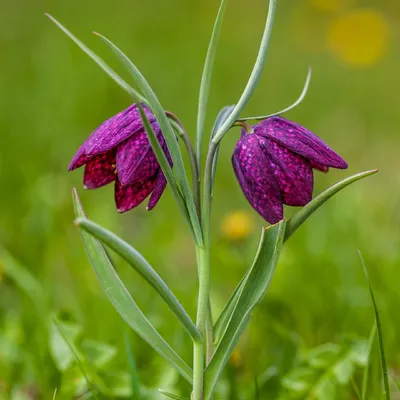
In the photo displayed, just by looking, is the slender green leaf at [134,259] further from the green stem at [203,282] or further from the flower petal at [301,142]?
the flower petal at [301,142]

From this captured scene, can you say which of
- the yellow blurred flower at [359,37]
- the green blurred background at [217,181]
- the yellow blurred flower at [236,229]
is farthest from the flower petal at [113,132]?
the yellow blurred flower at [359,37]

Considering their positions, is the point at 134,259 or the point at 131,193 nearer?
the point at 134,259

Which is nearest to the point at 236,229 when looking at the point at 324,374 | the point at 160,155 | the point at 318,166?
the point at 324,374

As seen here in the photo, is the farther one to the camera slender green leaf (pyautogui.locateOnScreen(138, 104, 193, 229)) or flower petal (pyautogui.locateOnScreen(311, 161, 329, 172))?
flower petal (pyautogui.locateOnScreen(311, 161, 329, 172))

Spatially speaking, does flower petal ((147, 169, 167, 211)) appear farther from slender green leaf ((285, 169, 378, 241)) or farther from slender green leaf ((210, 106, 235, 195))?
slender green leaf ((285, 169, 378, 241))

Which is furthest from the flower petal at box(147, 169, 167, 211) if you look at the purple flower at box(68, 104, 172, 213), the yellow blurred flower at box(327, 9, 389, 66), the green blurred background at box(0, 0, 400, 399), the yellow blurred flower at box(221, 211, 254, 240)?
the yellow blurred flower at box(327, 9, 389, 66)

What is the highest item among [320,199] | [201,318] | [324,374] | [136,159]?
[136,159]

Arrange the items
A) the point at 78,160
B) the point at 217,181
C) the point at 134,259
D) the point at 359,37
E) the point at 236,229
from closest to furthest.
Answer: the point at 134,259
the point at 78,160
the point at 236,229
the point at 217,181
the point at 359,37

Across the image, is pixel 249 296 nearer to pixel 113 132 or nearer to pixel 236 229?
pixel 113 132
